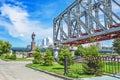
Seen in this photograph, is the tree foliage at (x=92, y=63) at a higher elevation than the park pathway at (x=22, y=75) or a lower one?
higher

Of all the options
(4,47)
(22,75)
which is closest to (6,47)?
(4,47)

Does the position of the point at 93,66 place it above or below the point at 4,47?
below

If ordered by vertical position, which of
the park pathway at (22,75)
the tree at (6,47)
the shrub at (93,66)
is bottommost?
the park pathway at (22,75)

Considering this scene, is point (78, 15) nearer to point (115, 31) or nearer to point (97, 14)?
point (97, 14)

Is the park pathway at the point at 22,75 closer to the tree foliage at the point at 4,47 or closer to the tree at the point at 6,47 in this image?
the tree foliage at the point at 4,47

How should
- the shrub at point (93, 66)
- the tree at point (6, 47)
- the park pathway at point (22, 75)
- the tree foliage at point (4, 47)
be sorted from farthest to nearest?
the tree at point (6, 47)
the tree foliage at point (4, 47)
the park pathway at point (22, 75)
the shrub at point (93, 66)

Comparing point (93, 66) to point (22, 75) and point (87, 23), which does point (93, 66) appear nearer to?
point (22, 75)

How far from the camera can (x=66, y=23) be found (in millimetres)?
67250

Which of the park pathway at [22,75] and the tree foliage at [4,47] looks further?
the tree foliage at [4,47]

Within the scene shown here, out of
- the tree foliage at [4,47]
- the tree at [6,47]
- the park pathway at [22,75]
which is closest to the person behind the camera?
the park pathway at [22,75]

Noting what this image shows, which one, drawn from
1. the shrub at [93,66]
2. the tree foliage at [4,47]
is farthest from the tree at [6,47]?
the shrub at [93,66]

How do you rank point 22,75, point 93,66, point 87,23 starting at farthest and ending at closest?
point 87,23
point 22,75
point 93,66

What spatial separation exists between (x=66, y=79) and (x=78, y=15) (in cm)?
4683

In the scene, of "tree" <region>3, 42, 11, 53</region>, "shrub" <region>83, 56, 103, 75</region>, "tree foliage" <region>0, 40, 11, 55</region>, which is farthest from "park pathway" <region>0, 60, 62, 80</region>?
"tree" <region>3, 42, 11, 53</region>
